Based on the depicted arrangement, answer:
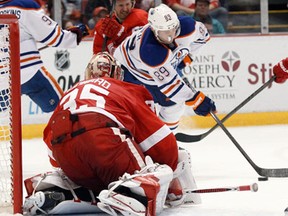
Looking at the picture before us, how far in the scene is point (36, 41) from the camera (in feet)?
16.1

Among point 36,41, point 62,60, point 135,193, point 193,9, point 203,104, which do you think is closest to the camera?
point 135,193

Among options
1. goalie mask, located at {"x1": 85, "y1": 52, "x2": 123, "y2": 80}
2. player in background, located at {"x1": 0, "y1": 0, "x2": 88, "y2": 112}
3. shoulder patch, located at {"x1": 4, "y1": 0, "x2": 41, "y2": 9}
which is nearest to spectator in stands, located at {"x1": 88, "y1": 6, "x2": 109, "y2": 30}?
player in background, located at {"x1": 0, "y1": 0, "x2": 88, "y2": 112}

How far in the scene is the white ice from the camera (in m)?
3.19

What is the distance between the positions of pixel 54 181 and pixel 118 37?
6.87 feet

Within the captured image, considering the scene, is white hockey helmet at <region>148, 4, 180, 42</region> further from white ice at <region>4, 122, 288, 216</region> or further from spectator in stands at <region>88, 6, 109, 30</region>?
spectator in stands at <region>88, 6, 109, 30</region>

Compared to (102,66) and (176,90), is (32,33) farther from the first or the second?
(102,66)

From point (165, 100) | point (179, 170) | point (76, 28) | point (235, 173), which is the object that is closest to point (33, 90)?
point (76, 28)

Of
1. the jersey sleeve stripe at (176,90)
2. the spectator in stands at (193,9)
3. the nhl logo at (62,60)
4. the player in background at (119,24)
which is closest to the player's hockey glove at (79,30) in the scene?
the player in background at (119,24)

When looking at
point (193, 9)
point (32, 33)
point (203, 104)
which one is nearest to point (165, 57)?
point (203, 104)

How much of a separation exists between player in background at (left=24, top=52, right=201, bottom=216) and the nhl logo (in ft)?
11.2

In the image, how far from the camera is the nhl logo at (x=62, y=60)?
21.6 feet

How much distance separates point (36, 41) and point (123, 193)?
2235mm

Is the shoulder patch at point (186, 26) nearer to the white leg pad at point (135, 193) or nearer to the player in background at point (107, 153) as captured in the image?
the player in background at point (107, 153)

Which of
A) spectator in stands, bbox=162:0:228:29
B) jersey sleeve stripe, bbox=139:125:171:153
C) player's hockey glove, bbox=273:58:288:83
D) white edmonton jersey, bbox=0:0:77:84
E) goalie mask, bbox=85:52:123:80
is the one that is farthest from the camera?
spectator in stands, bbox=162:0:228:29
